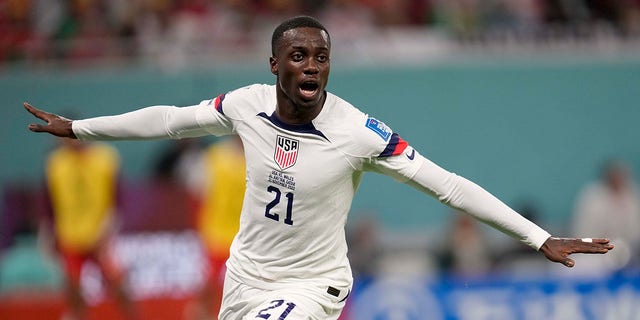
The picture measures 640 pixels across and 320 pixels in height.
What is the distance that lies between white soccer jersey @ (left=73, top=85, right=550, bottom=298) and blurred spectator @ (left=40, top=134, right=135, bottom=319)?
18.4 ft

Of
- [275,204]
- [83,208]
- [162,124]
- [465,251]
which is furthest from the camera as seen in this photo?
[465,251]

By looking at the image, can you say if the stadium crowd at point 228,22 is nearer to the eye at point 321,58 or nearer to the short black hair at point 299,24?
the short black hair at point 299,24

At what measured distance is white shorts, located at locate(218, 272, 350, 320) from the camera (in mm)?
5695

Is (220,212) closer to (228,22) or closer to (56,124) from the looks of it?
(228,22)

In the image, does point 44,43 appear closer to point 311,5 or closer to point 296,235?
point 311,5

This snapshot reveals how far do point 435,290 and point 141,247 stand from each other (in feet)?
14.1

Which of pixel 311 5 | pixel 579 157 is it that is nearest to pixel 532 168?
pixel 579 157

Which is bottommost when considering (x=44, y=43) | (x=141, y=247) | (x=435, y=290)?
(x=141, y=247)

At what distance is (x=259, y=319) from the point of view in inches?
222

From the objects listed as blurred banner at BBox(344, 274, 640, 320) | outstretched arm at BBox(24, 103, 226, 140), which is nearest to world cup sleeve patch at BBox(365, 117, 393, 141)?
outstretched arm at BBox(24, 103, 226, 140)

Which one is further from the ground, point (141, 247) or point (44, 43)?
point (44, 43)

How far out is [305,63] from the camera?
564 cm

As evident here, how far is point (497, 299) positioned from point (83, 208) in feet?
13.4

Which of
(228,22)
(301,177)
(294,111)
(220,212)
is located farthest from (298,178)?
(228,22)
